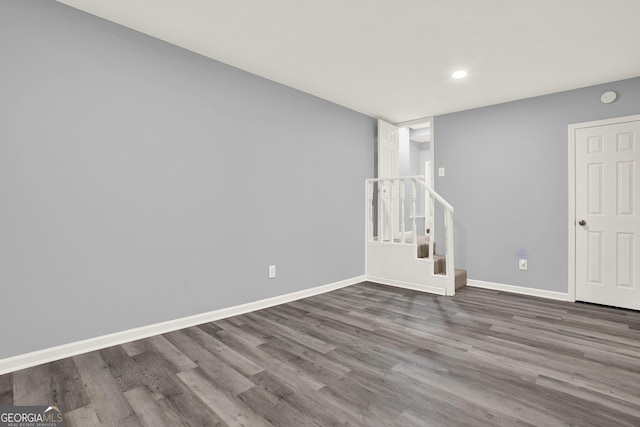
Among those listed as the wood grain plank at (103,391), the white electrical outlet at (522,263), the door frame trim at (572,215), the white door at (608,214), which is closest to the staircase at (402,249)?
the white electrical outlet at (522,263)

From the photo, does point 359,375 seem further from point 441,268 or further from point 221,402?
point 441,268

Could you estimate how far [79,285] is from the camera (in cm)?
215

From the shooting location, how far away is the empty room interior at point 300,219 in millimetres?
1764

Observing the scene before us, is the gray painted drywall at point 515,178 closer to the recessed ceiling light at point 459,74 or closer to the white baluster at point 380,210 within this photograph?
the white baluster at point 380,210

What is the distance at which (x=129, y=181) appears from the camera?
237 centimetres

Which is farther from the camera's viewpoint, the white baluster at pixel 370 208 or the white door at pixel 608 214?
the white baluster at pixel 370 208

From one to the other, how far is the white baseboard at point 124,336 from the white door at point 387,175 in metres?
1.66

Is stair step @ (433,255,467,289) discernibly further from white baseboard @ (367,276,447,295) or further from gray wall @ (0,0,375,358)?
gray wall @ (0,0,375,358)

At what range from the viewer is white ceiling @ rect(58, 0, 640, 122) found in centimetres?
212

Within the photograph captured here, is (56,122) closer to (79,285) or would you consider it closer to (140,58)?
(140,58)

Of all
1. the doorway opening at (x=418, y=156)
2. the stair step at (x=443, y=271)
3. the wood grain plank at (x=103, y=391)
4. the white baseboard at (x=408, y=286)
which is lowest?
the wood grain plank at (x=103, y=391)

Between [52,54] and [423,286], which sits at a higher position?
[52,54]

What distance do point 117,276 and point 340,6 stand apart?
2.51m

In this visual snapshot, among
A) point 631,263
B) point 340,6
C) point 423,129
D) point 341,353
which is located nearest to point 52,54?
point 340,6
